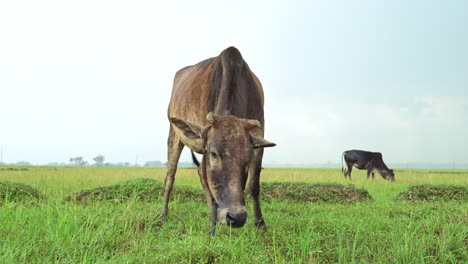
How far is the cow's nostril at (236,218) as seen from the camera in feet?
11.8

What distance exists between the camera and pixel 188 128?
4.49m

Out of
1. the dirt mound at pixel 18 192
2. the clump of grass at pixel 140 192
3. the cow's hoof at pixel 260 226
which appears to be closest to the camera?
the cow's hoof at pixel 260 226

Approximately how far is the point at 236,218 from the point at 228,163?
537 millimetres

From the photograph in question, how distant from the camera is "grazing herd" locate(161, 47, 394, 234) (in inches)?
149

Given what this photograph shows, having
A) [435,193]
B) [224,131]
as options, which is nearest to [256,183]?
[224,131]

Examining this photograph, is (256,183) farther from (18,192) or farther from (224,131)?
(18,192)

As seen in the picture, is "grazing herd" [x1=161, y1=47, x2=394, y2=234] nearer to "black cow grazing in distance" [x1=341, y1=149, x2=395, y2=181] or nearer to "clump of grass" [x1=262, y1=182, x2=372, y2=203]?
"clump of grass" [x1=262, y1=182, x2=372, y2=203]

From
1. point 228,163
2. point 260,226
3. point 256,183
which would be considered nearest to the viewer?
point 228,163

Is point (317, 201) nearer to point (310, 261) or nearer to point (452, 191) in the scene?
point (452, 191)

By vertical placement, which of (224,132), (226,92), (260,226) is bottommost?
(260,226)

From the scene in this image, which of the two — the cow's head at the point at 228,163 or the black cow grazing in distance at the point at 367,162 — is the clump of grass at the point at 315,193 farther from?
the black cow grazing in distance at the point at 367,162

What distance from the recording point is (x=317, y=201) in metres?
9.89

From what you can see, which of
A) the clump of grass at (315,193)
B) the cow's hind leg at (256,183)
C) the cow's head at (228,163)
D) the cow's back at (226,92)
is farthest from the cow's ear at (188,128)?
the clump of grass at (315,193)

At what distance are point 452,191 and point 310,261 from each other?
32.0ft
